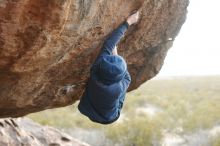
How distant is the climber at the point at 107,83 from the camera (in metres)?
6.09

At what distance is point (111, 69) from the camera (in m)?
6.00

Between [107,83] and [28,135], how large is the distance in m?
5.64

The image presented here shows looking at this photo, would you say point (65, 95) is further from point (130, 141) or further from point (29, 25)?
point (130, 141)

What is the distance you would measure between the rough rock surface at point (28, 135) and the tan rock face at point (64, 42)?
197 centimetres

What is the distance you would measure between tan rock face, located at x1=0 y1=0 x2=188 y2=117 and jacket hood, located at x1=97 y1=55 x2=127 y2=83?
1.58ft

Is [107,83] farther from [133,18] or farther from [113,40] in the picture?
[133,18]

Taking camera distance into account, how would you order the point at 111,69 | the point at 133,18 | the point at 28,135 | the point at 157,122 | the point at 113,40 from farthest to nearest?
the point at 157,122
the point at 28,135
the point at 133,18
the point at 113,40
the point at 111,69

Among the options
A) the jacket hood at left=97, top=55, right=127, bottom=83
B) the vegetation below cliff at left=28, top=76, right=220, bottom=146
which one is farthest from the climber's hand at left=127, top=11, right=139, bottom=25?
the vegetation below cliff at left=28, top=76, right=220, bottom=146

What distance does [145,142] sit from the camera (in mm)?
19734

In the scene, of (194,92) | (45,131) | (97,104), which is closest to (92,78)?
(97,104)

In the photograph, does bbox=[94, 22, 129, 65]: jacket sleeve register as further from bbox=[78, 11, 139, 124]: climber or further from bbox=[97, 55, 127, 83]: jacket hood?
bbox=[97, 55, 127, 83]: jacket hood

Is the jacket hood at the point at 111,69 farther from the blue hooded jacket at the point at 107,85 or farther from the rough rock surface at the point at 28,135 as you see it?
the rough rock surface at the point at 28,135

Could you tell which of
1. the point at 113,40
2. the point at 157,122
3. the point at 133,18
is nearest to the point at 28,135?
the point at 113,40

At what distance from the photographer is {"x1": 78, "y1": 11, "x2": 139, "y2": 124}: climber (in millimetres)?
6090
